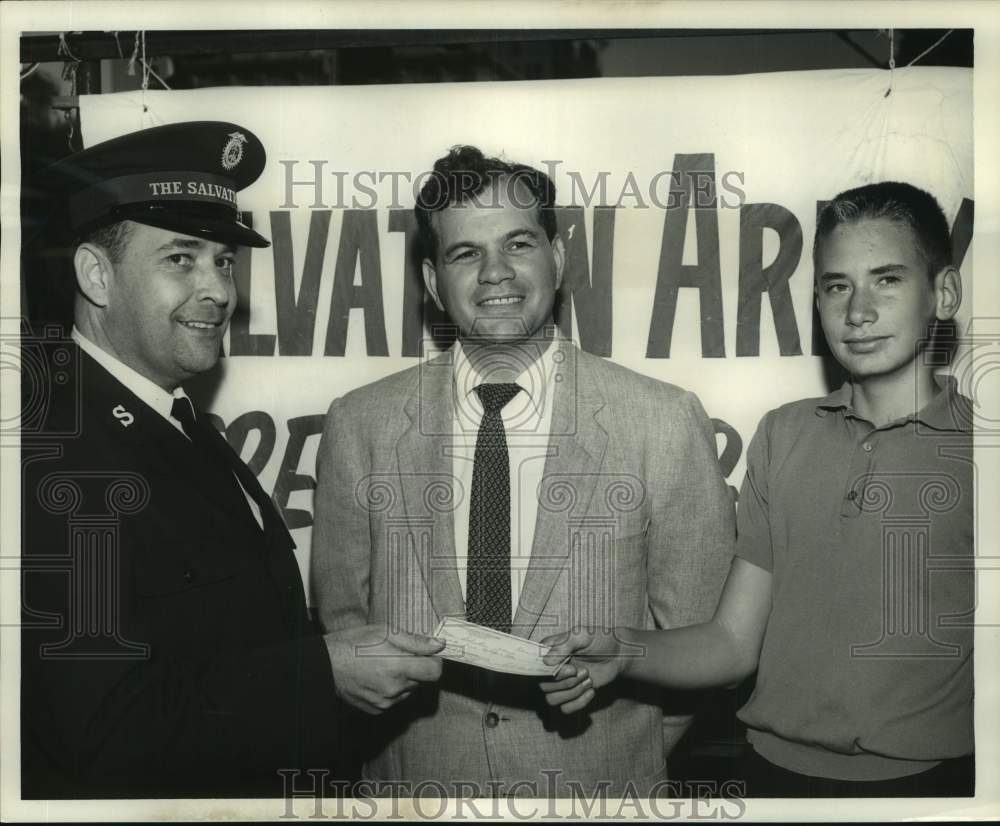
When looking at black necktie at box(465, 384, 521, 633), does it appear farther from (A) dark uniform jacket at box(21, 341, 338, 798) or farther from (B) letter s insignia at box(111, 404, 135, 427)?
(B) letter s insignia at box(111, 404, 135, 427)

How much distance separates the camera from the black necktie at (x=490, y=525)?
12.0ft

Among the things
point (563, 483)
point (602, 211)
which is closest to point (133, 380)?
point (563, 483)

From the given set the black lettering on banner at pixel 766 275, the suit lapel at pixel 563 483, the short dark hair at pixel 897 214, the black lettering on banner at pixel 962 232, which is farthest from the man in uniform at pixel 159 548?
the black lettering on banner at pixel 962 232

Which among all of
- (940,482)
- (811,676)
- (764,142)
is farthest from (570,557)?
(764,142)

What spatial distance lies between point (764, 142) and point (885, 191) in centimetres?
44

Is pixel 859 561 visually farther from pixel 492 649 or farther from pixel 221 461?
pixel 221 461

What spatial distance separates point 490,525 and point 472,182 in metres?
1.15

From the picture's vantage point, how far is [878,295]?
12.2 ft

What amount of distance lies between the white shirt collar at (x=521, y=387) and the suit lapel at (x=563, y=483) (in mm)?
41

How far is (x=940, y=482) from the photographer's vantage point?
12.4 ft

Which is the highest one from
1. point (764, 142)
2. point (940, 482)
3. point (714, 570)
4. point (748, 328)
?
point (764, 142)

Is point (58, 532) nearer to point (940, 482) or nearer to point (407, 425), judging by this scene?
point (407, 425)

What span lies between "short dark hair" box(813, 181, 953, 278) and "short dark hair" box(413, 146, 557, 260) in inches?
36.4

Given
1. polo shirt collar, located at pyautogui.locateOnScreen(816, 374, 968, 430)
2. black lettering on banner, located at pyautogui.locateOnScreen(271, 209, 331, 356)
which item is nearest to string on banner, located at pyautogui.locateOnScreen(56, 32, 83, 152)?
black lettering on banner, located at pyautogui.locateOnScreen(271, 209, 331, 356)
